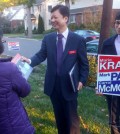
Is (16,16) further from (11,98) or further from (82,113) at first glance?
(11,98)

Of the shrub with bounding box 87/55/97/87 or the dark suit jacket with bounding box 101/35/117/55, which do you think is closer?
the dark suit jacket with bounding box 101/35/117/55

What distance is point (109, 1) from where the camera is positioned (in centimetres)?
1054

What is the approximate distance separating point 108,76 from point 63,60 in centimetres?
72

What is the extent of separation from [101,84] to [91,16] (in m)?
38.3

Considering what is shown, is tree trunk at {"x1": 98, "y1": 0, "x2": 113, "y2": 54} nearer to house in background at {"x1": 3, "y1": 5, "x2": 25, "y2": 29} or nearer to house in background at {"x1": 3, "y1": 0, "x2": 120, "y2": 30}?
house in background at {"x1": 3, "y1": 0, "x2": 120, "y2": 30}

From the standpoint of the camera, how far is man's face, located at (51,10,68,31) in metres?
4.69

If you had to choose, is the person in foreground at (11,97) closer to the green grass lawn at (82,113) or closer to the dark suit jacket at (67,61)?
the dark suit jacket at (67,61)

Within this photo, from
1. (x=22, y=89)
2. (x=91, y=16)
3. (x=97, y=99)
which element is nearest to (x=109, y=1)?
(x=97, y=99)

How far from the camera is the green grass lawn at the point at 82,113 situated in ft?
19.5

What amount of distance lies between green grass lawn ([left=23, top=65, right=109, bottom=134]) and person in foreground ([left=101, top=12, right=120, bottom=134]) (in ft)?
2.27

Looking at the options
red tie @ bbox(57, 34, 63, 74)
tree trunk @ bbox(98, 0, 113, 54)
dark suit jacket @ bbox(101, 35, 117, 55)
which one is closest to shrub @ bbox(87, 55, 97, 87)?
tree trunk @ bbox(98, 0, 113, 54)

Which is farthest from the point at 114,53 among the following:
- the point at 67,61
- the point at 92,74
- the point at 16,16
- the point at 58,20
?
the point at 16,16

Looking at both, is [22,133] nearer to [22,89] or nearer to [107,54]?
[22,89]

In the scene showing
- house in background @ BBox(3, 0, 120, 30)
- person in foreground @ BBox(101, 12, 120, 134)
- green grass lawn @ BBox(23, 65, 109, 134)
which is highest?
person in foreground @ BBox(101, 12, 120, 134)
